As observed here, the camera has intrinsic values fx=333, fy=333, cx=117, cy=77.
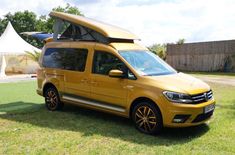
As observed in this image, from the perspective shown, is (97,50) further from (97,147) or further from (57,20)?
(97,147)

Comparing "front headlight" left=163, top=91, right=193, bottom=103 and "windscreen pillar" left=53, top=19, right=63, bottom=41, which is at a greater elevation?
"windscreen pillar" left=53, top=19, right=63, bottom=41

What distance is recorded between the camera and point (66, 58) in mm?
9195

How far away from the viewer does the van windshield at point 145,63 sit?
774 cm

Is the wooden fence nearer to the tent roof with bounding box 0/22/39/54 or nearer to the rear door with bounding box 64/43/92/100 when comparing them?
the tent roof with bounding box 0/22/39/54

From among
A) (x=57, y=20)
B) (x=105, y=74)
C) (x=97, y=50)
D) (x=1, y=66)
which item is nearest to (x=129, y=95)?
(x=105, y=74)

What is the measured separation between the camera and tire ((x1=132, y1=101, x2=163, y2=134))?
23.1ft

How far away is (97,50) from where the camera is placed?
8383 mm

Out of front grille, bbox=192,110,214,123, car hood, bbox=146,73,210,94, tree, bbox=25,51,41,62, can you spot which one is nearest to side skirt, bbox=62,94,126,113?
car hood, bbox=146,73,210,94

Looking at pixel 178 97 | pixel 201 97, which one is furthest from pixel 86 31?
pixel 201 97

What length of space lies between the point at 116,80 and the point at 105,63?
2.19 ft

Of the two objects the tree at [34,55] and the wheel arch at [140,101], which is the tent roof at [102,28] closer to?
the wheel arch at [140,101]

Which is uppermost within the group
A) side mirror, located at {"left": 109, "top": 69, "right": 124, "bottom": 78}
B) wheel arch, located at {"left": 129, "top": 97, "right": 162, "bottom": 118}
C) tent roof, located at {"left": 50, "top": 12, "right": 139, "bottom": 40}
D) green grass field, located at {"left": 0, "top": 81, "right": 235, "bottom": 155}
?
tent roof, located at {"left": 50, "top": 12, "right": 139, "bottom": 40}

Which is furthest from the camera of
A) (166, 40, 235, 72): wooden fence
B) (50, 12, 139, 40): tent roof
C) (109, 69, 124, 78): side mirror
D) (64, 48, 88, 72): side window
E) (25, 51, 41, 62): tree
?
(25, 51, 41, 62): tree

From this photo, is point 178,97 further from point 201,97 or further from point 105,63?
point 105,63
